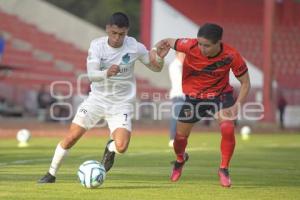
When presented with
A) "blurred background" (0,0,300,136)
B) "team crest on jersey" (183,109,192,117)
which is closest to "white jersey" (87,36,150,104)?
"team crest on jersey" (183,109,192,117)

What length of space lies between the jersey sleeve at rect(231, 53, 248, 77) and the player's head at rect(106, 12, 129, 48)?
1438 mm

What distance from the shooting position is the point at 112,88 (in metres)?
12.3

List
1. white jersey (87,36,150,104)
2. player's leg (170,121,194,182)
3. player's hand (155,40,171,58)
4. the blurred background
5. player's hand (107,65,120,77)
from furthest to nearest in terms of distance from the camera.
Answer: the blurred background, player's leg (170,121,194,182), player's hand (155,40,171,58), white jersey (87,36,150,104), player's hand (107,65,120,77)

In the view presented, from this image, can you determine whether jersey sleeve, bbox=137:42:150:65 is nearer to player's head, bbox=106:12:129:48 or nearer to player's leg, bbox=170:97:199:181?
player's head, bbox=106:12:129:48

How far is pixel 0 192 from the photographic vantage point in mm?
10781

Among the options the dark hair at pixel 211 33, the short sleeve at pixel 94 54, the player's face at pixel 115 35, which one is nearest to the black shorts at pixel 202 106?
the dark hair at pixel 211 33

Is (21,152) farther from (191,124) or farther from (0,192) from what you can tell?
(0,192)

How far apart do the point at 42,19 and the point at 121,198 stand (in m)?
42.9

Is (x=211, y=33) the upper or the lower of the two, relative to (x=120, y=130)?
upper

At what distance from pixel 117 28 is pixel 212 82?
1.49m

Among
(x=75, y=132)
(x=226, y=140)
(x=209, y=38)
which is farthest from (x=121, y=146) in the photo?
(x=209, y=38)

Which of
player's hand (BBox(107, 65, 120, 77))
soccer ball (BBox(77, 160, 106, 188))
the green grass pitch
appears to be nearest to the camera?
the green grass pitch

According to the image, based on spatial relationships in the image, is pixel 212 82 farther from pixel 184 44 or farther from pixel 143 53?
pixel 143 53

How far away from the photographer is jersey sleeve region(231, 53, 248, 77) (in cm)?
1219
